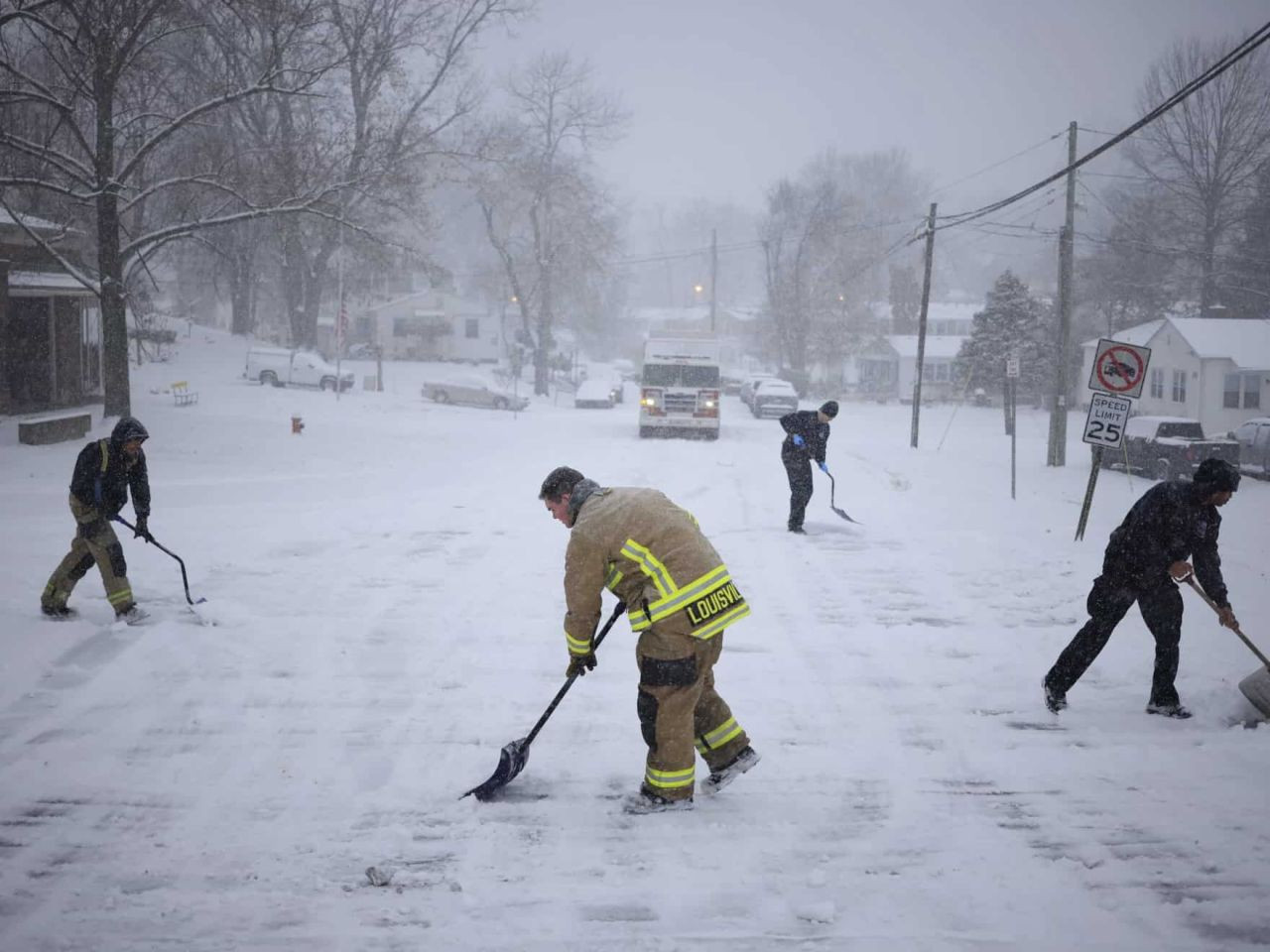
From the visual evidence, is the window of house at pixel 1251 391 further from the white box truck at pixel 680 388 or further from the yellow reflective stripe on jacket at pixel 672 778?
the yellow reflective stripe on jacket at pixel 672 778

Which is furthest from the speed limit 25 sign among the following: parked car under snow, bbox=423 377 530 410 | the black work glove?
parked car under snow, bbox=423 377 530 410

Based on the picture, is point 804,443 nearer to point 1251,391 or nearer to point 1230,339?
point 1251,391

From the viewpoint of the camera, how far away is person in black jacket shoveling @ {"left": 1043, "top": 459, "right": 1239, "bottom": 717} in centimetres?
590

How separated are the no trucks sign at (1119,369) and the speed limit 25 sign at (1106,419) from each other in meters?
0.13

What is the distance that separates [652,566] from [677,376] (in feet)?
78.7

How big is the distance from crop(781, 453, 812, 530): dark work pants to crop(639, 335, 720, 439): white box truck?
46.8 feet

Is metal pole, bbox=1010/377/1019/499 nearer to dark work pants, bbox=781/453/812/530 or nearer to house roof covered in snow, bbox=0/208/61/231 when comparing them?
Result: dark work pants, bbox=781/453/812/530

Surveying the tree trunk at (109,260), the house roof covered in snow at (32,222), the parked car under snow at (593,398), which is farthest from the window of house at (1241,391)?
the house roof covered in snow at (32,222)

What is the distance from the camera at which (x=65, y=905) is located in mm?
4035

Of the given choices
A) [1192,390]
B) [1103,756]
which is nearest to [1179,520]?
[1103,756]

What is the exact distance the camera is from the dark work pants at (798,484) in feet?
40.6

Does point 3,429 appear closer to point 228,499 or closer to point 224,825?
point 228,499

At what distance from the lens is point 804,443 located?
12.3 metres

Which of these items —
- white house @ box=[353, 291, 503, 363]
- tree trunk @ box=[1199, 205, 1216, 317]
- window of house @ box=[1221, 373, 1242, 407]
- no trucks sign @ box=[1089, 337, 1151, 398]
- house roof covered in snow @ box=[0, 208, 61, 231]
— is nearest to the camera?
no trucks sign @ box=[1089, 337, 1151, 398]
